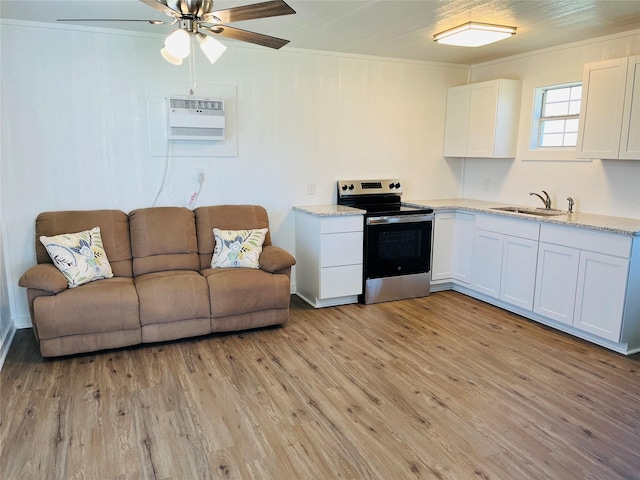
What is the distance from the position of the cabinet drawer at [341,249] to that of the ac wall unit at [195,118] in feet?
4.43

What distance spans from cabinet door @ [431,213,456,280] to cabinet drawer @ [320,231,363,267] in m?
0.88

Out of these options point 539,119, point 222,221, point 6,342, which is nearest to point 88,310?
point 6,342

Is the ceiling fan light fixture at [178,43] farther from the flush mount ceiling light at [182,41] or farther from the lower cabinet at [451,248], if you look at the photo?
the lower cabinet at [451,248]

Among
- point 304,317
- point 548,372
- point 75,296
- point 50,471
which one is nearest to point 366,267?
point 304,317

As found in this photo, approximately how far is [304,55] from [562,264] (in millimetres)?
2948

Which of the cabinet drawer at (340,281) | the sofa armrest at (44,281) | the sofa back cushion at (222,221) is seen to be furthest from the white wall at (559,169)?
the sofa armrest at (44,281)

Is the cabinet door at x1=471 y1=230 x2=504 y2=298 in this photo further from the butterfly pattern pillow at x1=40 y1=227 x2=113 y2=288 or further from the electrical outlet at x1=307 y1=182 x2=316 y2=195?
the butterfly pattern pillow at x1=40 y1=227 x2=113 y2=288

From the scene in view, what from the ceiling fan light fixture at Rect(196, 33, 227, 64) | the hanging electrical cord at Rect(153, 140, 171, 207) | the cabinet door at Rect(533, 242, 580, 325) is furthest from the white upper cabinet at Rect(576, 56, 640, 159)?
the hanging electrical cord at Rect(153, 140, 171, 207)

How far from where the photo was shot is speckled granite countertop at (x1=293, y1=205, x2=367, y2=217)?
4129 millimetres

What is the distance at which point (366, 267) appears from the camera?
4359 millimetres

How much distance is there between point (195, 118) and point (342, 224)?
1.58 meters

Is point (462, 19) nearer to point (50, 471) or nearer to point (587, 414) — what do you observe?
point (587, 414)

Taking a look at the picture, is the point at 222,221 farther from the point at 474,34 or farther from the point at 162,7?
the point at 474,34

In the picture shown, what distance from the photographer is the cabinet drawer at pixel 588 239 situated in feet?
10.5
